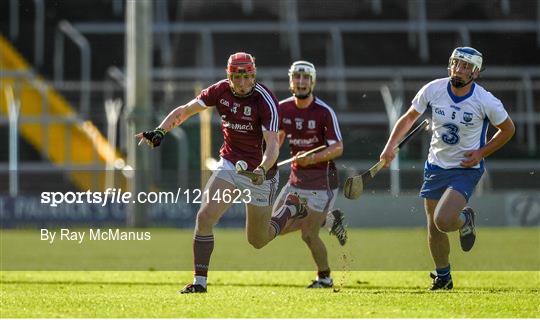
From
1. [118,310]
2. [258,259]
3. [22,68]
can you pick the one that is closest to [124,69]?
[22,68]

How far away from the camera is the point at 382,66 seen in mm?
29359

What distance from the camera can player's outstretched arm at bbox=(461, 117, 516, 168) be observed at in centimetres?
1023

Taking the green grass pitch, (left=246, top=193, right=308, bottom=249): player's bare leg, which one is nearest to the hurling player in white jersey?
the green grass pitch

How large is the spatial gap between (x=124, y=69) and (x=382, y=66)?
603 centimetres

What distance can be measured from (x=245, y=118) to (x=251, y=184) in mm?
551

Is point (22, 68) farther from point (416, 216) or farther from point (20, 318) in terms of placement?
point (20, 318)

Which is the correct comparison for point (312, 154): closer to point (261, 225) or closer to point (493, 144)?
point (261, 225)

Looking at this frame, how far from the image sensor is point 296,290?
1064cm

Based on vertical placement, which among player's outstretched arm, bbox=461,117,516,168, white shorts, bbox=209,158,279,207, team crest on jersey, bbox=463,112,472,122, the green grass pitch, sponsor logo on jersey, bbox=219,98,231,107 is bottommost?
the green grass pitch

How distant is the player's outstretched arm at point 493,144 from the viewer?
10227 mm

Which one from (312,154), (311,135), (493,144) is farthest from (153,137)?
(493,144)

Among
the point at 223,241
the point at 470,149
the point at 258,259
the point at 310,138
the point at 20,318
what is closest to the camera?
the point at 20,318

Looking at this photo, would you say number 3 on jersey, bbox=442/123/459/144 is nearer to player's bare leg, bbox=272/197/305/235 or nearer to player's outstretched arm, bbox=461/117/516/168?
player's outstretched arm, bbox=461/117/516/168

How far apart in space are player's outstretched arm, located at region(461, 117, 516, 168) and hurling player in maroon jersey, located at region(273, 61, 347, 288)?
143 cm
